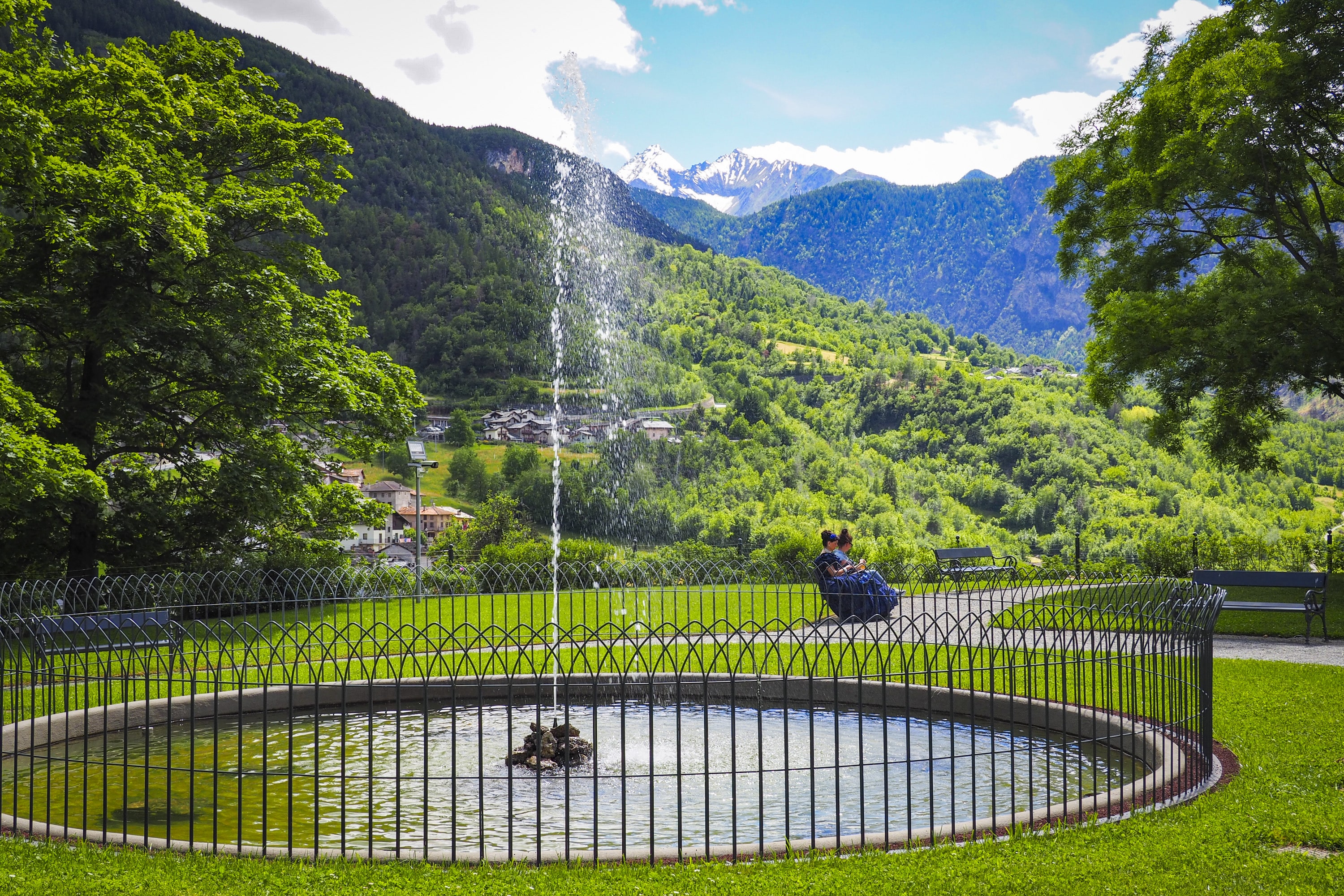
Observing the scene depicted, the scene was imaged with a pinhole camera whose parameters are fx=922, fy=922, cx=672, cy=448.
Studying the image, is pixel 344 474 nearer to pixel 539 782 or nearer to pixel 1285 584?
pixel 1285 584

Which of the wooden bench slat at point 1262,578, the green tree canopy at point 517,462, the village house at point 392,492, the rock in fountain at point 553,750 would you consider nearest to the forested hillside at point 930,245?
the green tree canopy at point 517,462

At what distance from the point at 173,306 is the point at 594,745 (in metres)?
15.6

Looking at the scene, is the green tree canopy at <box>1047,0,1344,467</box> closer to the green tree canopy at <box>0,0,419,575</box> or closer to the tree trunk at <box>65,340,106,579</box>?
the green tree canopy at <box>0,0,419,575</box>

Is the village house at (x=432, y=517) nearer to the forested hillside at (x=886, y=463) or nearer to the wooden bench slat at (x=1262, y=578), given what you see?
the forested hillside at (x=886, y=463)

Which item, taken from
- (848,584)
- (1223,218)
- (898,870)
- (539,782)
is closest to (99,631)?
(539,782)

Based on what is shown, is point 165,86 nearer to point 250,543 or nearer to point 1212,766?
point 250,543

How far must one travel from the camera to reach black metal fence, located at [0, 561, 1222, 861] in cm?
557

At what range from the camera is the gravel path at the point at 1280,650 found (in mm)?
12570

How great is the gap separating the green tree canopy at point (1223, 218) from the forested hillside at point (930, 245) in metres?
122

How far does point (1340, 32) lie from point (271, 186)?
2268 centimetres

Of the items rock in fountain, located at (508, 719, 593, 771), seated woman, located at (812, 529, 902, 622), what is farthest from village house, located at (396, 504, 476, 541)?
rock in fountain, located at (508, 719, 593, 771)

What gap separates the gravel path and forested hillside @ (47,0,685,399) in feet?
163

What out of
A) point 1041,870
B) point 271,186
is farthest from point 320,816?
point 271,186

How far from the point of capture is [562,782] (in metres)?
7.30
